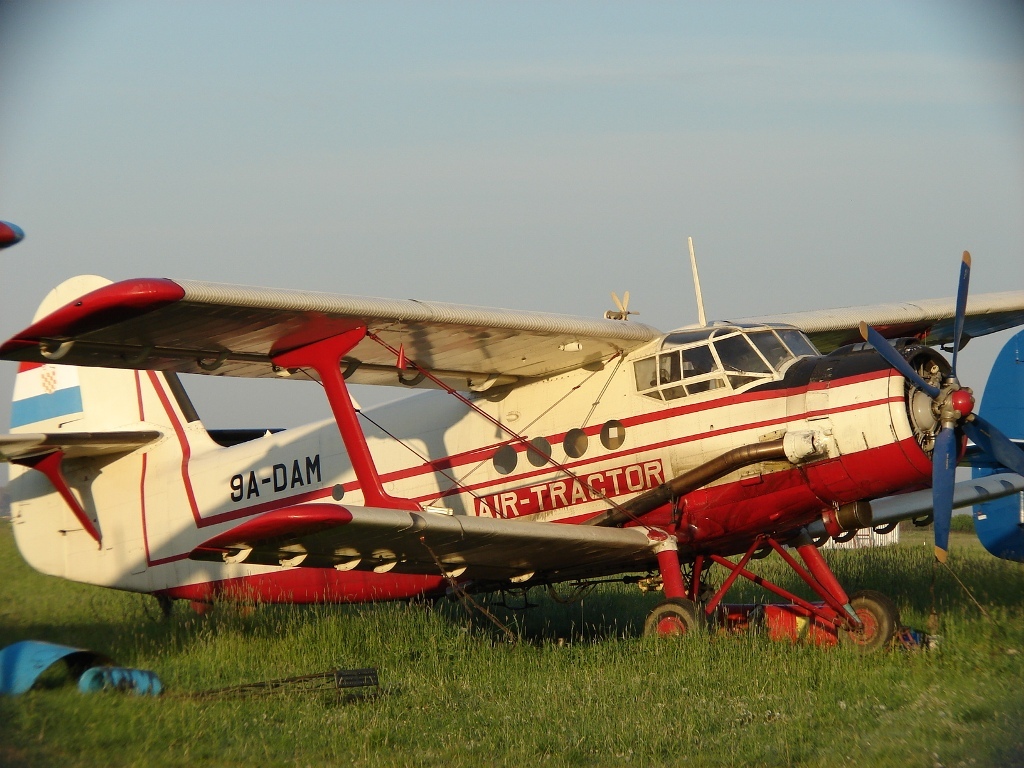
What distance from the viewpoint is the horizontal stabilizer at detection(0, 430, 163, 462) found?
42.2 feet

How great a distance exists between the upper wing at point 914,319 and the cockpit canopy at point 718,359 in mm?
3045

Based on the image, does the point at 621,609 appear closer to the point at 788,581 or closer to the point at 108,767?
the point at 788,581

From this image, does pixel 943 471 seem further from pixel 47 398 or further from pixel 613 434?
pixel 47 398

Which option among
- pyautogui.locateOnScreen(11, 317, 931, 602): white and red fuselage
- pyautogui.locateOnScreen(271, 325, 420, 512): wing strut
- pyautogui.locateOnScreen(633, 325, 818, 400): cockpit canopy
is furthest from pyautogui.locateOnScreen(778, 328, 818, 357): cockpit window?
pyautogui.locateOnScreen(271, 325, 420, 512): wing strut

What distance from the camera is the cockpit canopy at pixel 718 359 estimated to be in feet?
35.2

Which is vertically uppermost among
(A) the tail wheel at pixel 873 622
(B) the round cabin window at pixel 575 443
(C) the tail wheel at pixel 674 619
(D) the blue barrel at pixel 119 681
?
(B) the round cabin window at pixel 575 443

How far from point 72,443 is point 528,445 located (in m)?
6.07

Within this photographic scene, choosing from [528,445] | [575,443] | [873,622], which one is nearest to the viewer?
[873,622]

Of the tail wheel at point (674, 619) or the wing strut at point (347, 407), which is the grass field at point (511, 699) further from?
the wing strut at point (347, 407)

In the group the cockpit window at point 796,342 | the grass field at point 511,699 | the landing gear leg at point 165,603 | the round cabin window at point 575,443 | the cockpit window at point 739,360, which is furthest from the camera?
the landing gear leg at point 165,603

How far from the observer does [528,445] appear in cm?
1169

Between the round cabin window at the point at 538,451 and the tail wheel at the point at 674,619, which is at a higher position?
the round cabin window at the point at 538,451

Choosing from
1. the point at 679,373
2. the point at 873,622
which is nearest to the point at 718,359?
the point at 679,373

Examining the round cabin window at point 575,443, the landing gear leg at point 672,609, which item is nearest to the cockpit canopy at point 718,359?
the round cabin window at point 575,443
